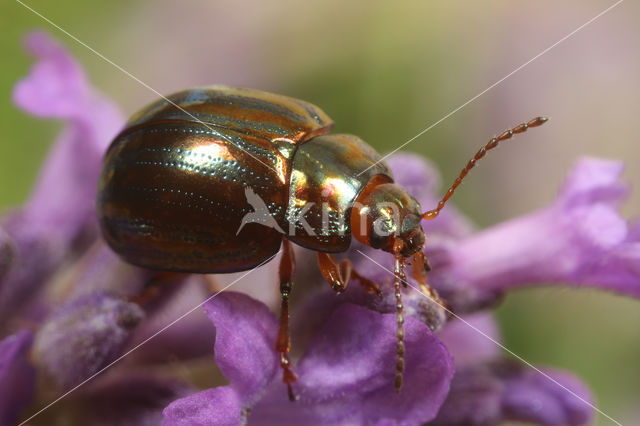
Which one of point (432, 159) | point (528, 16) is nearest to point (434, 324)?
point (432, 159)

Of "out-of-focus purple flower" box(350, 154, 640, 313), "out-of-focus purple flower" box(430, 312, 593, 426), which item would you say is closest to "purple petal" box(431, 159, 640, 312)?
"out-of-focus purple flower" box(350, 154, 640, 313)

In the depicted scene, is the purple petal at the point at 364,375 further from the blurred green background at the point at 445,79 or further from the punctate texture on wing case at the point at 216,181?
the blurred green background at the point at 445,79

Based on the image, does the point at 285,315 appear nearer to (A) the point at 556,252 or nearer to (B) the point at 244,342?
(B) the point at 244,342

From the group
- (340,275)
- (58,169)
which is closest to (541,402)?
(340,275)

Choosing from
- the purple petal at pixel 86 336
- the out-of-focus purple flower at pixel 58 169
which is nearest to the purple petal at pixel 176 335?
the purple petal at pixel 86 336

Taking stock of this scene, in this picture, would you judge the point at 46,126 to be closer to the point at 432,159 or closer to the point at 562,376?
the point at 432,159
